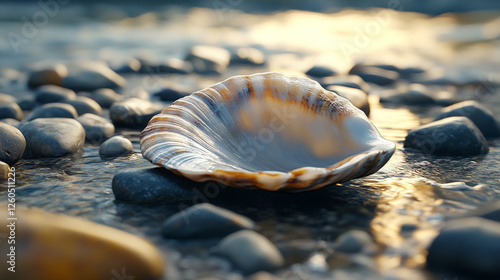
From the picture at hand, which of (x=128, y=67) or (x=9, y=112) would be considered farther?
(x=128, y=67)

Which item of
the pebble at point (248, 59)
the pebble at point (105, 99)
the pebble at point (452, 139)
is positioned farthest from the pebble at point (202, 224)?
the pebble at point (248, 59)

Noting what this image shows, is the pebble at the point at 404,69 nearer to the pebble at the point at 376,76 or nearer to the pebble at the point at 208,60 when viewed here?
the pebble at the point at 376,76

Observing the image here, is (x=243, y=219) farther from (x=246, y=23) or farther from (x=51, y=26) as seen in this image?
(x=246, y=23)

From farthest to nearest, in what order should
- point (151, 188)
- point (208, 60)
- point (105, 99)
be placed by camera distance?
point (208, 60)
point (105, 99)
point (151, 188)

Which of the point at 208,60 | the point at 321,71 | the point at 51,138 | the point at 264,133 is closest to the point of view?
the point at 264,133

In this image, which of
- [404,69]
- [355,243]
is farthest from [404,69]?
[355,243]

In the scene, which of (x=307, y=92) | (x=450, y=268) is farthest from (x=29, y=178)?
(x=450, y=268)

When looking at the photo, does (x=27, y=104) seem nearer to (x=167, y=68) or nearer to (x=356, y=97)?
(x=167, y=68)
